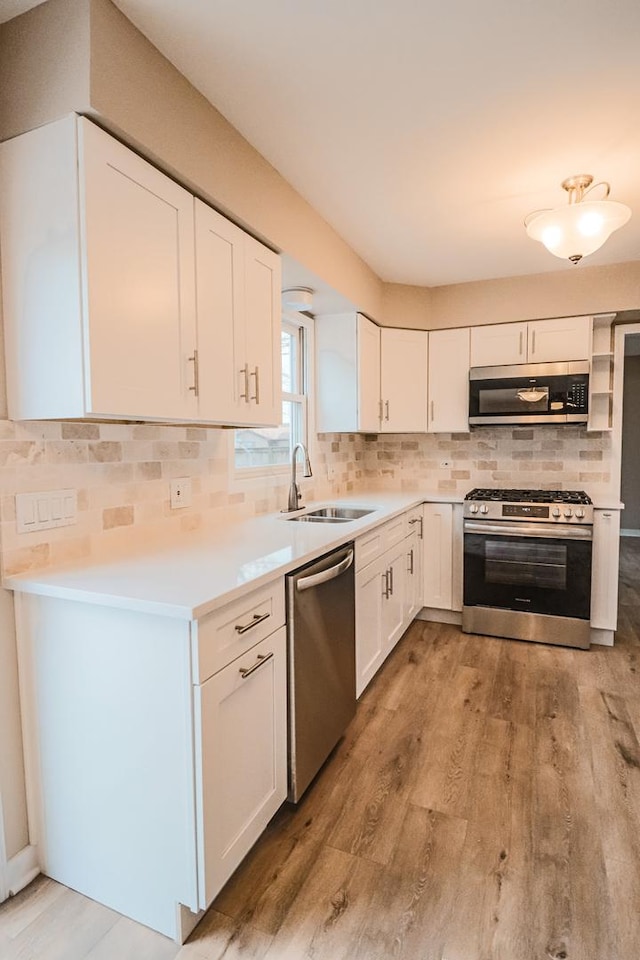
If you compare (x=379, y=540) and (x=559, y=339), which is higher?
(x=559, y=339)

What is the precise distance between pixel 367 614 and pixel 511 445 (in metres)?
2.03

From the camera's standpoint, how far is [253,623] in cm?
146

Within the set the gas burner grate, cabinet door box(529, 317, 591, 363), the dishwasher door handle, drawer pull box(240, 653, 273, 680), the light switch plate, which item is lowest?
drawer pull box(240, 653, 273, 680)

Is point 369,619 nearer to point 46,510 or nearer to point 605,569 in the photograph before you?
point 46,510

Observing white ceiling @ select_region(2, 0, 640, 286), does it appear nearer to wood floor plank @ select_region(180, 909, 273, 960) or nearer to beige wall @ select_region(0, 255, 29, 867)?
beige wall @ select_region(0, 255, 29, 867)

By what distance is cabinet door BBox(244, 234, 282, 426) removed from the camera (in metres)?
2.00

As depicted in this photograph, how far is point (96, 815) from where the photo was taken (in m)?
1.41

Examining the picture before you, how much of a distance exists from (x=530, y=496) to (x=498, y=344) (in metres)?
1.09

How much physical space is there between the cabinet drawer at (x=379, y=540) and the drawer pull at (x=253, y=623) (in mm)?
819

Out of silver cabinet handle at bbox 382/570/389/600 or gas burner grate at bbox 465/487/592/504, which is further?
gas burner grate at bbox 465/487/592/504

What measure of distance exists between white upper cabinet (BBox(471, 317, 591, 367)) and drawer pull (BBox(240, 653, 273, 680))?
2798 mm

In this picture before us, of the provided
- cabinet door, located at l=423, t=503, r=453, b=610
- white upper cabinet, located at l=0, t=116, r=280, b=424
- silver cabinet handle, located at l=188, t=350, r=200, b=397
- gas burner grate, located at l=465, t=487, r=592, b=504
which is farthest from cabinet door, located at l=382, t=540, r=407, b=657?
white upper cabinet, located at l=0, t=116, r=280, b=424

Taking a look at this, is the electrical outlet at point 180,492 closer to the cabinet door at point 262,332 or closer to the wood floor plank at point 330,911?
the cabinet door at point 262,332

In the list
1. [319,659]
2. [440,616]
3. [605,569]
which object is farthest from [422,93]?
[440,616]
